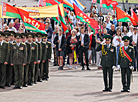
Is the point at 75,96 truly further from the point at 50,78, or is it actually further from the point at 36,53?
the point at 50,78

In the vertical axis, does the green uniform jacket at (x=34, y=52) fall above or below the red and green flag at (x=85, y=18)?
below

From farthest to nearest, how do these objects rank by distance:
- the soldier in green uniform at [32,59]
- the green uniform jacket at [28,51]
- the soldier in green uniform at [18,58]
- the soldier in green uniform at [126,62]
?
the soldier in green uniform at [32,59] → the green uniform jacket at [28,51] → the soldier in green uniform at [18,58] → the soldier in green uniform at [126,62]

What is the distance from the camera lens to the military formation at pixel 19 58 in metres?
14.1

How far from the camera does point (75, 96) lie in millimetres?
12141

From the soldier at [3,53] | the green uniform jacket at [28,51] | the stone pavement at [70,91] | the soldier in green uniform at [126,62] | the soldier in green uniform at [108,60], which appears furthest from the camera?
the green uniform jacket at [28,51]

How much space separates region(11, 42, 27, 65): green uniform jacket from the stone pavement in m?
1.02

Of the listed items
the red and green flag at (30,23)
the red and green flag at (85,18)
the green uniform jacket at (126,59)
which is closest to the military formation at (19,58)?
the red and green flag at (30,23)

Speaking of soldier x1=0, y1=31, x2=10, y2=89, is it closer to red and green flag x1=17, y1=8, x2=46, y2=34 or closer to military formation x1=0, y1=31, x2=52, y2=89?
military formation x1=0, y1=31, x2=52, y2=89

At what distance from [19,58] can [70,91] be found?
235 centimetres

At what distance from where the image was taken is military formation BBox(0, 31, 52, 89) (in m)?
14.1

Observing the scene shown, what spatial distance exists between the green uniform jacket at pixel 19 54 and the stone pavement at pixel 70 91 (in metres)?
1.02

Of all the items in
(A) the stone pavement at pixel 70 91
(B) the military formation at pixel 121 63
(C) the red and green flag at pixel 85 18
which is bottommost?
(A) the stone pavement at pixel 70 91

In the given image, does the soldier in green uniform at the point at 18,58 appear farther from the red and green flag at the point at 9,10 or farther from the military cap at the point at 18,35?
the red and green flag at the point at 9,10

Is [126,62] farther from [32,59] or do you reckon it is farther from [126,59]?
[32,59]
